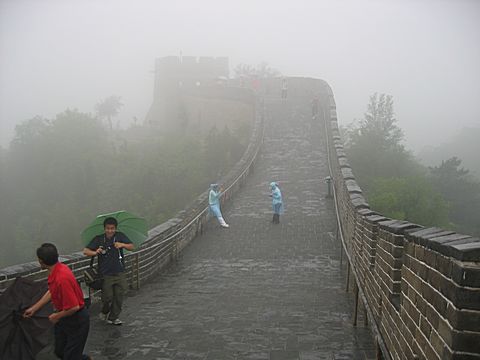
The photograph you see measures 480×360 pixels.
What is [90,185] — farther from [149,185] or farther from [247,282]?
A: [247,282]

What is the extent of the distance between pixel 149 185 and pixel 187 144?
3.70m

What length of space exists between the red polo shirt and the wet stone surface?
4.27 feet

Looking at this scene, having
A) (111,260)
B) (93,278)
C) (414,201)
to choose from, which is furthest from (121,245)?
(414,201)

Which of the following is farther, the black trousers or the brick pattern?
the black trousers

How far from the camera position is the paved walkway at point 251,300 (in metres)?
5.46

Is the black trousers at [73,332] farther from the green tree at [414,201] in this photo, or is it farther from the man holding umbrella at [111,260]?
the green tree at [414,201]

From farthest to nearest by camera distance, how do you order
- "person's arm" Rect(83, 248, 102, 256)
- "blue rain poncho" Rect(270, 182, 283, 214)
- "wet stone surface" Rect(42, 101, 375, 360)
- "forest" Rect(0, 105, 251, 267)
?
"forest" Rect(0, 105, 251, 267) → "blue rain poncho" Rect(270, 182, 283, 214) → "person's arm" Rect(83, 248, 102, 256) → "wet stone surface" Rect(42, 101, 375, 360)

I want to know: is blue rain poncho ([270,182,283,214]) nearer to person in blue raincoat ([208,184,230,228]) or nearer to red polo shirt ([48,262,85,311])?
person in blue raincoat ([208,184,230,228])

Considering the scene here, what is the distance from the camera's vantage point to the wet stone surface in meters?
5.46

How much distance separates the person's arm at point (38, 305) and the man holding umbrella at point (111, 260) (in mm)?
1773

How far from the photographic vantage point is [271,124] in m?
27.6

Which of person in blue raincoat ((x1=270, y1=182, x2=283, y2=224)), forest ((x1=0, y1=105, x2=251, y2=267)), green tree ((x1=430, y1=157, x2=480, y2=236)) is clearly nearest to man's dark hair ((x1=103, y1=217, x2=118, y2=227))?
person in blue raincoat ((x1=270, y1=182, x2=283, y2=224))

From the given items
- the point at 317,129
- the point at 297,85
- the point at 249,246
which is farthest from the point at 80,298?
the point at 297,85

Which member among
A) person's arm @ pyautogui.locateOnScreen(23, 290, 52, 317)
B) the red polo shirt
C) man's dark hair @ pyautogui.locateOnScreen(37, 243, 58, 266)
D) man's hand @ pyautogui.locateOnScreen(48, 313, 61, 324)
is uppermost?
man's dark hair @ pyautogui.locateOnScreen(37, 243, 58, 266)
